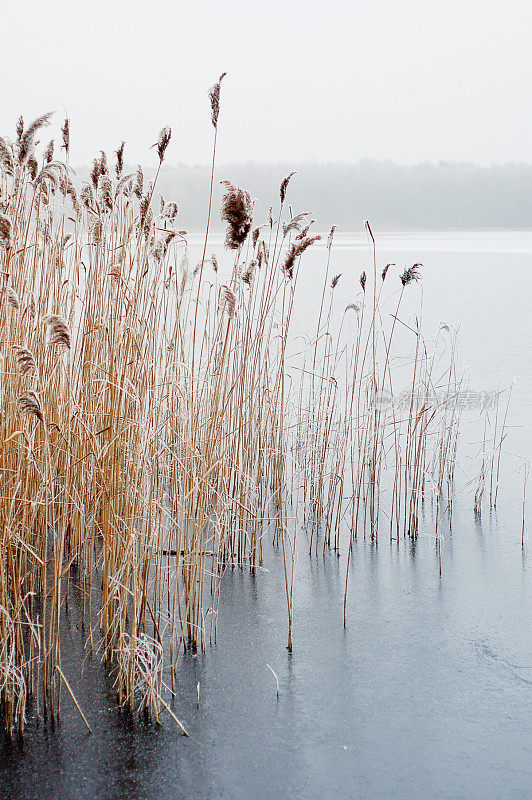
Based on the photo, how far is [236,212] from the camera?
53.1 inches

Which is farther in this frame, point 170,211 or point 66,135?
point 170,211

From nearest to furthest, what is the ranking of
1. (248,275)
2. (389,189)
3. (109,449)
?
(109,449) < (248,275) < (389,189)

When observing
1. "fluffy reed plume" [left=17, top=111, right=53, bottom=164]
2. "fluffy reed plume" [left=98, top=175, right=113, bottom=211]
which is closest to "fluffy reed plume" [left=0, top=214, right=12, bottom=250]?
"fluffy reed plume" [left=17, top=111, right=53, bottom=164]

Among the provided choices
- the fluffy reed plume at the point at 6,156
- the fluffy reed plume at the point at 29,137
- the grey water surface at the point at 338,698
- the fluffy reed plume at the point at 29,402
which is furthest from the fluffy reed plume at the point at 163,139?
the grey water surface at the point at 338,698

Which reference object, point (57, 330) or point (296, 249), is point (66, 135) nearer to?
point (296, 249)

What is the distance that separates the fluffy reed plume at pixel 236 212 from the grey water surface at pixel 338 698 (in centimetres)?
93

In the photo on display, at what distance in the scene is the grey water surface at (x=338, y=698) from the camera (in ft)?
4.02

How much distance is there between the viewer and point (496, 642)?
5.59 ft

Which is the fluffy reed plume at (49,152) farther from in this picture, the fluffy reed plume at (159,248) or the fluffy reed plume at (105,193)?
the fluffy reed plume at (159,248)

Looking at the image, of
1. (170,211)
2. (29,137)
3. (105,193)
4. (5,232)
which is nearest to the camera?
(5,232)

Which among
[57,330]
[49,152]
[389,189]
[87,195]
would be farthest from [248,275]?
[389,189]

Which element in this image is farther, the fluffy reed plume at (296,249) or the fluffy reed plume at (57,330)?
the fluffy reed plume at (296,249)

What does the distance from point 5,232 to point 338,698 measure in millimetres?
1090

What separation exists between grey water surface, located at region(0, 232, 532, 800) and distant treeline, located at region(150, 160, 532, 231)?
5434 millimetres
